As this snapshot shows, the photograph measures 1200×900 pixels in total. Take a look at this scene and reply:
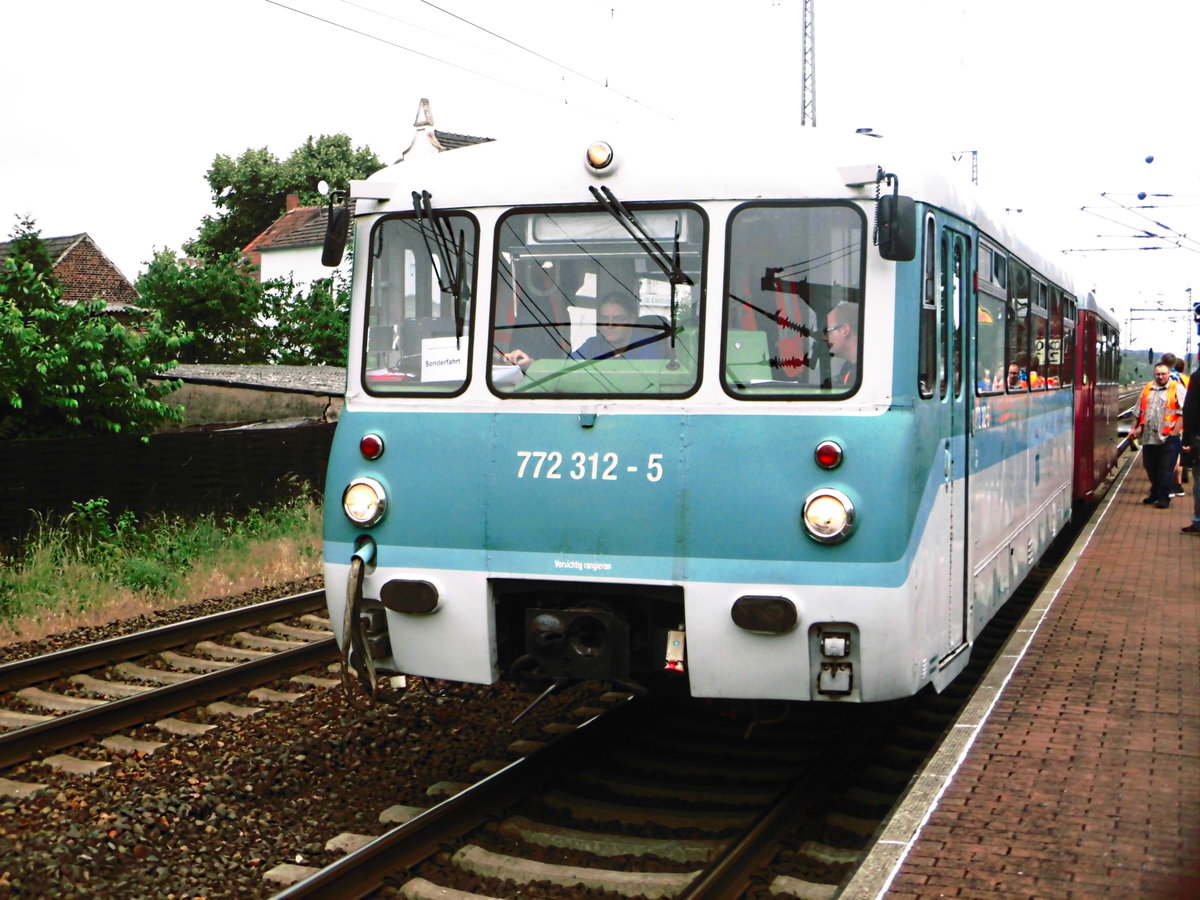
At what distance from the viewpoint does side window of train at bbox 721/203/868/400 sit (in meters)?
5.96

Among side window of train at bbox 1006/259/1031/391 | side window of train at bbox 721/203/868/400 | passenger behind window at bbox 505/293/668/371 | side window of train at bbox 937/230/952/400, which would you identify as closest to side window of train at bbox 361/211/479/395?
passenger behind window at bbox 505/293/668/371

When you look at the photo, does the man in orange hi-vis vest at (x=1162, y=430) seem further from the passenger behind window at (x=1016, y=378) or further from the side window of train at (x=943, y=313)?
the side window of train at (x=943, y=313)

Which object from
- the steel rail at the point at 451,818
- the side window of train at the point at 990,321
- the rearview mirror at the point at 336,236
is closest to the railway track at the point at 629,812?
the steel rail at the point at 451,818

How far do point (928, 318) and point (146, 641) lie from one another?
6.11m

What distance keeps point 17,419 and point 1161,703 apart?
36.9 ft

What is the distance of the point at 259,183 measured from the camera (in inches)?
2650

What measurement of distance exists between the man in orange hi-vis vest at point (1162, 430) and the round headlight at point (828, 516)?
1261 centimetres

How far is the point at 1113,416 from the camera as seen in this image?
→ 2014 centimetres

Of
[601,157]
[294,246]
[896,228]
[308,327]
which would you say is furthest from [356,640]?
[294,246]

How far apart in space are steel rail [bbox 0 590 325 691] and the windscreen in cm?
435

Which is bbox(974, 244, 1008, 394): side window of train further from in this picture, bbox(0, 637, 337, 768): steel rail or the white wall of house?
the white wall of house

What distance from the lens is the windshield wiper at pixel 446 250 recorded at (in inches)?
255

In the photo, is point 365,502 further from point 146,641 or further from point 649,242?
point 146,641

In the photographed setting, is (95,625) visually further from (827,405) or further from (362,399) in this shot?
(827,405)
